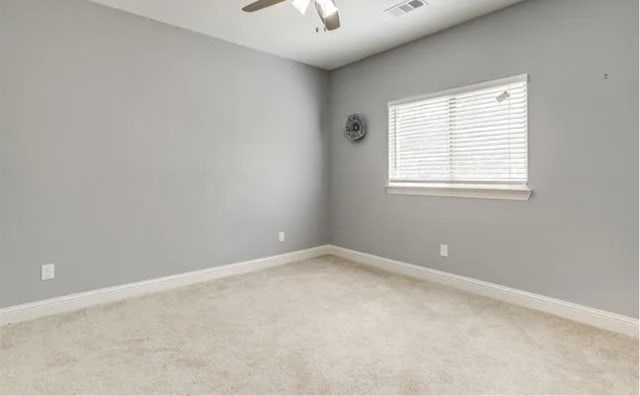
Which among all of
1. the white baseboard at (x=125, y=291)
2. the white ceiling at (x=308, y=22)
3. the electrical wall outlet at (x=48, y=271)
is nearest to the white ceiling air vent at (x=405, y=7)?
the white ceiling at (x=308, y=22)

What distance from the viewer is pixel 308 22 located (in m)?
3.27

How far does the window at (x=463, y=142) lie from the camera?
296 centimetres

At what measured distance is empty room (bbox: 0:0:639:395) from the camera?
2.11m

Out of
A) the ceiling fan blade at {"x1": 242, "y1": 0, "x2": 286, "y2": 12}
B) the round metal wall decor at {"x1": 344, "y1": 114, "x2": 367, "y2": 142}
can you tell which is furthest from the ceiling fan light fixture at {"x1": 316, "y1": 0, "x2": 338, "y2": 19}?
the round metal wall decor at {"x1": 344, "y1": 114, "x2": 367, "y2": 142}

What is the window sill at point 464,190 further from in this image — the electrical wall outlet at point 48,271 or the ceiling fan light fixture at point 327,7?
the electrical wall outlet at point 48,271

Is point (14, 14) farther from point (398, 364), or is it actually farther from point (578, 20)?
point (578, 20)

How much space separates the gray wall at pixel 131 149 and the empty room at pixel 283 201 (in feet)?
0.06

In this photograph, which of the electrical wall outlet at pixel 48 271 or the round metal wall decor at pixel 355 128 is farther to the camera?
the round metal wall decor at pixel 355 128

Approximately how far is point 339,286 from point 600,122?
97.3 inches

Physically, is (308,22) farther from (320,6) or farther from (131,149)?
(131,149)

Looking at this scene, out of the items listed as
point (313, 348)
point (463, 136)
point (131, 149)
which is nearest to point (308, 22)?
point (463, 136)

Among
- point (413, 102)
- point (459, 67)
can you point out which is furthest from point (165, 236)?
point (459, 67)

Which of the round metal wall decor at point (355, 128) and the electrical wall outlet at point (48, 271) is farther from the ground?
the round metal wall decor at point (355, 128)

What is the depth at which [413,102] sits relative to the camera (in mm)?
3725
